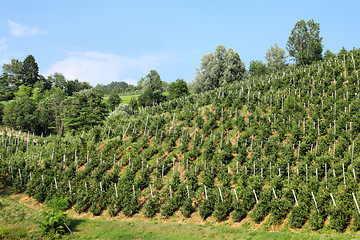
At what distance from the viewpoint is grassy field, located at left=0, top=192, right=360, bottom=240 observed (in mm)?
16375

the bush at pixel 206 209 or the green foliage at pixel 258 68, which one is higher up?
the green foliage at pixel 258 68

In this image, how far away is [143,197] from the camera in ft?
76.1

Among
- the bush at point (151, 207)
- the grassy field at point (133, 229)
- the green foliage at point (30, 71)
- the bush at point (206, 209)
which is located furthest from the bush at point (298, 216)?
the green foliage at point (30, 71)

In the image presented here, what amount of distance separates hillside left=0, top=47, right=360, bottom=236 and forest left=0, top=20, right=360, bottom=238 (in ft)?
0.27

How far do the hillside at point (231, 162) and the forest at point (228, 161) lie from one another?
0.27 feet

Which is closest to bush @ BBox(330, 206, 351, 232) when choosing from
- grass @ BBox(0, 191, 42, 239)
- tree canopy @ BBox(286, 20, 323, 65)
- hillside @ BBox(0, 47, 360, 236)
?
hillside @ BBox(0, 47, 360, 236)

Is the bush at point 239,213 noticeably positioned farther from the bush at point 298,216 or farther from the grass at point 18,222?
Answer: the grass at point 18,222

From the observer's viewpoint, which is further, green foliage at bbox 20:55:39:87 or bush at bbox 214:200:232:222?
green foliage at bbox 20:55:39:87

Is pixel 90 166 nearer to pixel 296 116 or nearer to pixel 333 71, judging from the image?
pixel 296 116

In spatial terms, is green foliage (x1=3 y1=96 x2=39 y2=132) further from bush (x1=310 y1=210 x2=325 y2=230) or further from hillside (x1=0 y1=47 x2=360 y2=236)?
bush (x1=310 y1=210 x2=325 y2=230)

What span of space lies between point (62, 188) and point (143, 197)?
735cm

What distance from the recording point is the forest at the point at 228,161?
1806cm

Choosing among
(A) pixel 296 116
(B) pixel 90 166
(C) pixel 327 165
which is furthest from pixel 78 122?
(C) pixel 327 165

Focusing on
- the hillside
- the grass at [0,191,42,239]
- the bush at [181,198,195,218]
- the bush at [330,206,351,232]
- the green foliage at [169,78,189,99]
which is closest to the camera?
the bush at [330,206,351,232]
